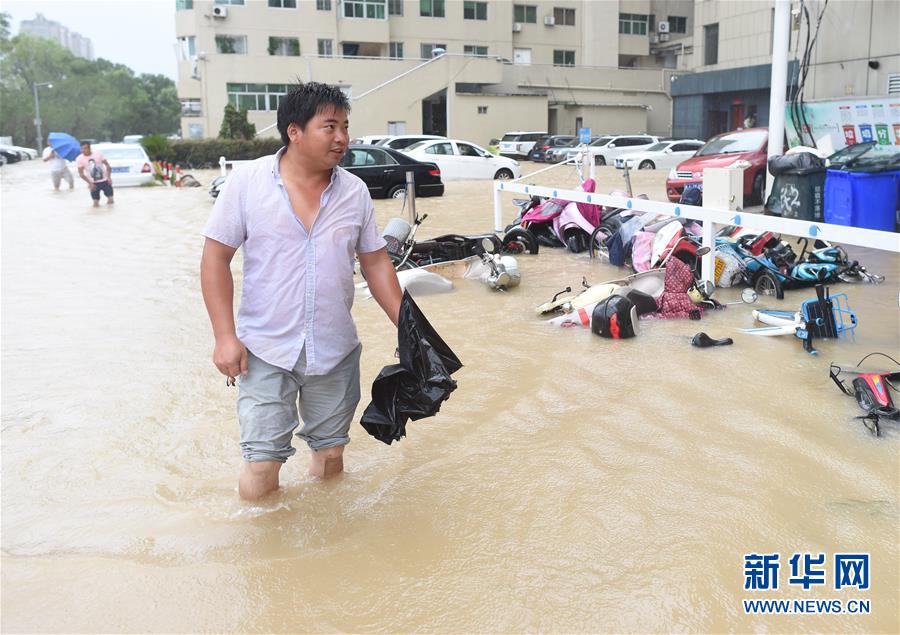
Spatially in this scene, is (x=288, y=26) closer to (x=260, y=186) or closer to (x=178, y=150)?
(x=178, y=150)

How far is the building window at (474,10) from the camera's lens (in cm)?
5094

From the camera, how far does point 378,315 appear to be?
8281mm

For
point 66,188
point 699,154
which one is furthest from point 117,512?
point 66,188

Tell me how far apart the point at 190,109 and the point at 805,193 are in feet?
137

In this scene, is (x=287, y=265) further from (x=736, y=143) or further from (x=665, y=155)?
(x=665, y=155)

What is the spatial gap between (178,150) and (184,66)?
14.3 m

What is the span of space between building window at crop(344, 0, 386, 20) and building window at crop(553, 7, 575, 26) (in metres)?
11.9

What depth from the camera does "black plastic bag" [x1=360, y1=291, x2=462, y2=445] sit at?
3586mm

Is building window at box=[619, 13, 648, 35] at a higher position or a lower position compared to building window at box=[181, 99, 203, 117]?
higher

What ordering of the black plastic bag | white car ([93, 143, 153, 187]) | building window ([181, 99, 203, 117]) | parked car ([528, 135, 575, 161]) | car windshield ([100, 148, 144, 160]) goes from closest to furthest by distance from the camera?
the black plastic bag → white car ([93, 143, 153, 187]) → car windshield ([100, 148, 144, 160]) → parked car ([528, 135, 575, 161]) → building window ([181, 99, 203, 117])

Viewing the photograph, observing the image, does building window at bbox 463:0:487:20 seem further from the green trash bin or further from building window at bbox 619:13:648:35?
the green trash bin

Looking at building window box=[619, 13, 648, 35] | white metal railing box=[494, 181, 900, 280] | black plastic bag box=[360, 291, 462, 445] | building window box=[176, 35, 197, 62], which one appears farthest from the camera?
building window box=[619, 13, 648, 35]

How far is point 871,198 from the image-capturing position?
10062 millimetres

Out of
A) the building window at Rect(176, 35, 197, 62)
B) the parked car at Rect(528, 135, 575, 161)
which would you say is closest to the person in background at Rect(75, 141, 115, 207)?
the parked car at Rect(528, 135, 575, 161)
